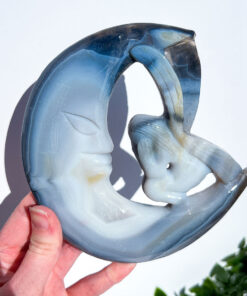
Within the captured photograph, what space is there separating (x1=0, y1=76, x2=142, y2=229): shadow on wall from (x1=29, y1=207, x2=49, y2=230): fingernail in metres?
0.39

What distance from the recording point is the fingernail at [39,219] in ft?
2.38

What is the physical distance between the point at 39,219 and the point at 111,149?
0.19 m

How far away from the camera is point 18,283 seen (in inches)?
28.5

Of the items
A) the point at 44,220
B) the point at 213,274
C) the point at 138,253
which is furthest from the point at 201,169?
the point at 213,274

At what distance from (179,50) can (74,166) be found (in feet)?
1.00

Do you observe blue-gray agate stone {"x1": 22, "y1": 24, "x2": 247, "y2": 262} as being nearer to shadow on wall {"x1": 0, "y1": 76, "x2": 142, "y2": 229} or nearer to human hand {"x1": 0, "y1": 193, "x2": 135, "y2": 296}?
human hand {"x1": 0, "y1": 193, "x2": 135, "y2": 296}

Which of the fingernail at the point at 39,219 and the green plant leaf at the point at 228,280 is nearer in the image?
the fingernail at the point at 39,219

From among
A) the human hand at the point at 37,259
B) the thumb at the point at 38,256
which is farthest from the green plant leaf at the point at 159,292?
the thumb at the point at 38,256

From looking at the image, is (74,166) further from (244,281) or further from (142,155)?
(244,281)

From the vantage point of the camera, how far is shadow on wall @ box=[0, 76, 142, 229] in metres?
1.08

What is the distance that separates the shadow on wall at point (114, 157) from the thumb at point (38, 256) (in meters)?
0.40

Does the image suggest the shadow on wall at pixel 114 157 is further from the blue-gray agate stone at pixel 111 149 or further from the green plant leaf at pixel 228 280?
the green plant leaf at pixel 228 280

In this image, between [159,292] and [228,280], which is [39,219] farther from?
[228,280]

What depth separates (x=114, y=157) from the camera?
1.14 metres
